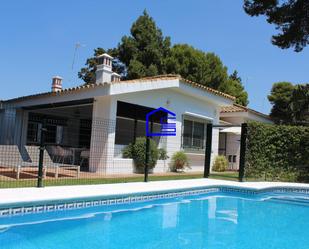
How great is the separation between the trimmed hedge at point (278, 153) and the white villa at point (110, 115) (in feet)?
14.6

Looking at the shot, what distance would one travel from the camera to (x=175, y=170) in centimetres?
1916

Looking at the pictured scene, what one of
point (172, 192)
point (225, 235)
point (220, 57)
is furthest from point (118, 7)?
point (220, 57)

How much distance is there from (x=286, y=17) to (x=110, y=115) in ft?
33.9

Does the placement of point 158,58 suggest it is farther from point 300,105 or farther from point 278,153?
point 278,153

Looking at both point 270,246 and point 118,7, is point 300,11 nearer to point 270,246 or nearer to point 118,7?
point 118,7

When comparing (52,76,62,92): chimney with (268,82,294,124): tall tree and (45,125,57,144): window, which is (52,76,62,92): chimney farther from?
(268,82,294,124): tall tree

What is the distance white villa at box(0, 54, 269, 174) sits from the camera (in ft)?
50.8

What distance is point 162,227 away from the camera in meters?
8.15

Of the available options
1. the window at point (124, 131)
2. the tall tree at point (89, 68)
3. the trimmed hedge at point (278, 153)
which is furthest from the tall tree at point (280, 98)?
the tall tree at point (89, 68)

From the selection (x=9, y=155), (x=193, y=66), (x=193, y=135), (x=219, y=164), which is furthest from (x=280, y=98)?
(x=9, y=155)

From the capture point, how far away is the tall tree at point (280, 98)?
3359cm

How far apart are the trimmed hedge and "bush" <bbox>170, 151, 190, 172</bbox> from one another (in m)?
3.78

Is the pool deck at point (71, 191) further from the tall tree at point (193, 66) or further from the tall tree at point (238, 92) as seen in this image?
the tall tree at point (238, 92)

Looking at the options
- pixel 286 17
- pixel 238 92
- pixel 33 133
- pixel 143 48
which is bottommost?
pixel 33 133
